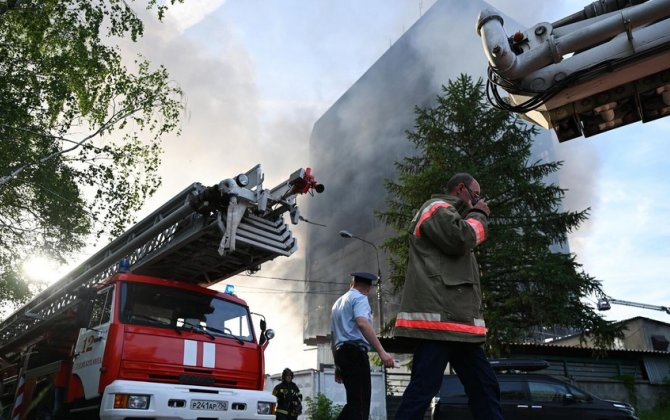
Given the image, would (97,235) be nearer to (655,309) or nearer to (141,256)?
(141,256)

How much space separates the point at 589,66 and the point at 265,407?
Answer: 4925 mm

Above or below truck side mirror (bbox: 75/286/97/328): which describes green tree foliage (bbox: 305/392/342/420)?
below

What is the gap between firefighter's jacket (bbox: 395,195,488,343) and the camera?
10.4 feet

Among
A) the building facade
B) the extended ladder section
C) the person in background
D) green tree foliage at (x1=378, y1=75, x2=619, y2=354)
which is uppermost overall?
the building facade

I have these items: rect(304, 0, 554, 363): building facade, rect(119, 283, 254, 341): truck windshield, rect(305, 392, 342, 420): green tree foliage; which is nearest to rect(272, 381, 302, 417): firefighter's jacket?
rect(305, 392, 342, 420): green tree foliage

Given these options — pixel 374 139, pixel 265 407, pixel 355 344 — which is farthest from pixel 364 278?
pixel 374 139

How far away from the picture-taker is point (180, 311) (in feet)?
20.7

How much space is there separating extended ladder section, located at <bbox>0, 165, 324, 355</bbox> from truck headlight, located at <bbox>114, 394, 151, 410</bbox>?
5.51ft

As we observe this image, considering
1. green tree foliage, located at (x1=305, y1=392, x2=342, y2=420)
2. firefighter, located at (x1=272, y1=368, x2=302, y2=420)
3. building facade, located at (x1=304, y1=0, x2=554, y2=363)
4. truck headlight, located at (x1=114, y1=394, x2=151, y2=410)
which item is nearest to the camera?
truck headlight, located at (x1=114, y1=394, x2=151, y2=410)

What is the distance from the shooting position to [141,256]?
7.34 m

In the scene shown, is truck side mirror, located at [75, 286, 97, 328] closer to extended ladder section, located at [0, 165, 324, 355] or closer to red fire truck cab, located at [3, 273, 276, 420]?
red fire truck cab, located at [3, 273, 276, 420]

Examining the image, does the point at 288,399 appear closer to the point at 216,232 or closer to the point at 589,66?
the point at 216,232

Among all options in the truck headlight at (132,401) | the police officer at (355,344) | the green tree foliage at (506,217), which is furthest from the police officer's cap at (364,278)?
the green tree foliage at (506,217)

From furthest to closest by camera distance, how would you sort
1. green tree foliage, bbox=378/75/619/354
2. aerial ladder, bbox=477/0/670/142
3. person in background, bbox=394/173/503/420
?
green tree foliage, bbox=378/75/619/354 < aerial ladder, bbox=477/0/670/142 < person in background, bbox=394/173/503/420
